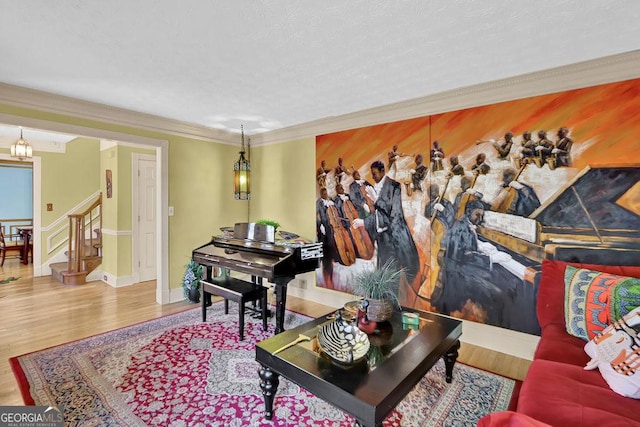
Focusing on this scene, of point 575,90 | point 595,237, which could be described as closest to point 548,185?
point 595,237

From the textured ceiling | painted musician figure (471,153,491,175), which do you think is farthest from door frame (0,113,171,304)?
painted musician figure (471,153,491,175)

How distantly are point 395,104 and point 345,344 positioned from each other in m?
2.60

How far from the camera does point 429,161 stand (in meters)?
3.05

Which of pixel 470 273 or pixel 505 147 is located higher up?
pixel 505 147

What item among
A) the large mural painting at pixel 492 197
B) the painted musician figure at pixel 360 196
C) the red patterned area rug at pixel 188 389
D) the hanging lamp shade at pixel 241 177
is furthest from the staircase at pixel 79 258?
the painted musician figure at pixel 360 196

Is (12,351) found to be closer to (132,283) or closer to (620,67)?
(132,283)

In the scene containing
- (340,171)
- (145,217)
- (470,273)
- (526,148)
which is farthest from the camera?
(145,217)

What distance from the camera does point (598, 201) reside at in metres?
2.26

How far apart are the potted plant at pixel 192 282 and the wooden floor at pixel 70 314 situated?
120 millimetres

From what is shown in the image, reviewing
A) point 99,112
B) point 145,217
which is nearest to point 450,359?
point 99,112

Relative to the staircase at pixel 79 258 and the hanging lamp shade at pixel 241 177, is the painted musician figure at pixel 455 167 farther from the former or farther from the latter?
the staircase at pixel 79 258

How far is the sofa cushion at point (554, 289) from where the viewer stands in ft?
6.55

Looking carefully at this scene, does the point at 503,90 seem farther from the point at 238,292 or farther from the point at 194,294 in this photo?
the point at 194,294
